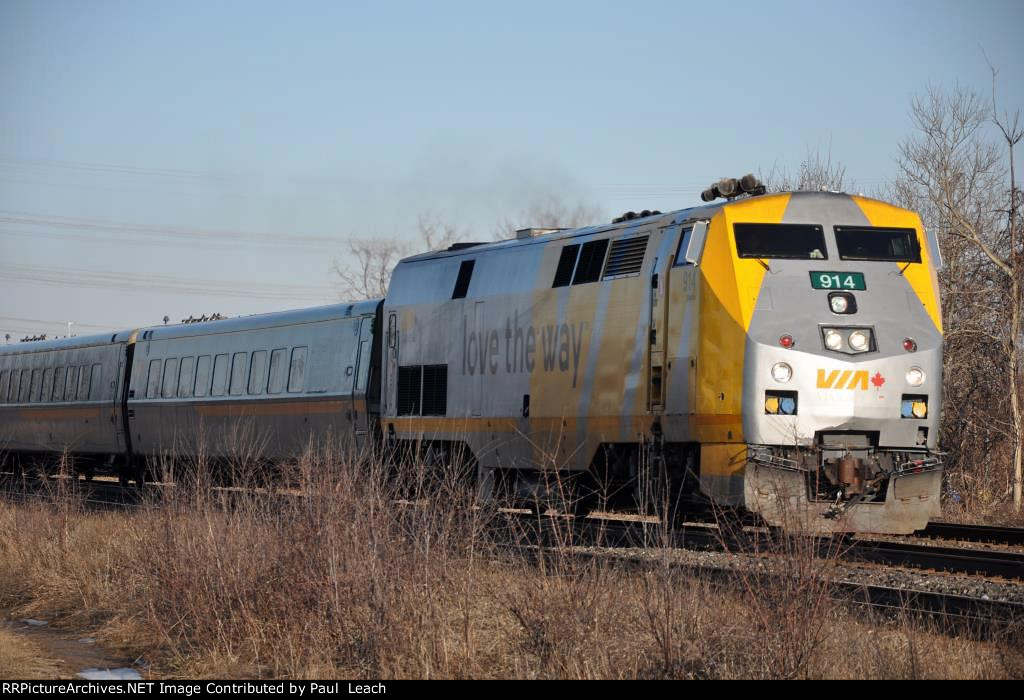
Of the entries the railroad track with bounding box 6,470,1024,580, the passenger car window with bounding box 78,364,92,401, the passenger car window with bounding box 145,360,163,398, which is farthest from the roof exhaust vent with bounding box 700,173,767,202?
the passenger car window with bounding box 78,364,92,401

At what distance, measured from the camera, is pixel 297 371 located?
2116 centimetres

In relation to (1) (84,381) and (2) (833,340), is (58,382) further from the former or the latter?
(2) (833,340)

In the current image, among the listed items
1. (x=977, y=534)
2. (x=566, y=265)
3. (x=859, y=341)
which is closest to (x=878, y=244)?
(x=859, y=341)

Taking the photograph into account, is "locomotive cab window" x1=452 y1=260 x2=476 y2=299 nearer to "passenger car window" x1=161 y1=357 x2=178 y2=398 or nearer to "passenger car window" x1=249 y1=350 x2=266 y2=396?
"passenger car window" x1=249 y1=350 x2=266 y2=396

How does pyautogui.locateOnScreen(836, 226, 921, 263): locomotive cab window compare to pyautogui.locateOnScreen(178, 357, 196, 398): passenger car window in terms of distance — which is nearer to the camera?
pyautogui.locateOnScreen(836, 226, 921, 263): locomotive cab window

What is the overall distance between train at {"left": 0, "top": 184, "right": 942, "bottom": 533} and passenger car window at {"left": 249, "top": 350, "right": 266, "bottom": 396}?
4.21m

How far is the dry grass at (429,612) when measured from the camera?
23.8 ft

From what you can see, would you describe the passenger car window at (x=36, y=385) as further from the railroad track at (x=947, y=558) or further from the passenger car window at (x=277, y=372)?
the railroad track at (x=947, y=558)

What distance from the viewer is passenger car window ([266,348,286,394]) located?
21.5m

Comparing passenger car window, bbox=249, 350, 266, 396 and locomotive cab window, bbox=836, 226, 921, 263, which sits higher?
locomotive cab window, bbox=836, 226, 921, 263

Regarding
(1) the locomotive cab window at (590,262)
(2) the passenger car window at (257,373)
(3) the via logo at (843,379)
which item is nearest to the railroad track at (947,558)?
(3) the via logo at (843,379)

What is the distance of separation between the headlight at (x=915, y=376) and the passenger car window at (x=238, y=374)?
13523 millimetres

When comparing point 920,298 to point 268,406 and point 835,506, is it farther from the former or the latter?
point 268,406
